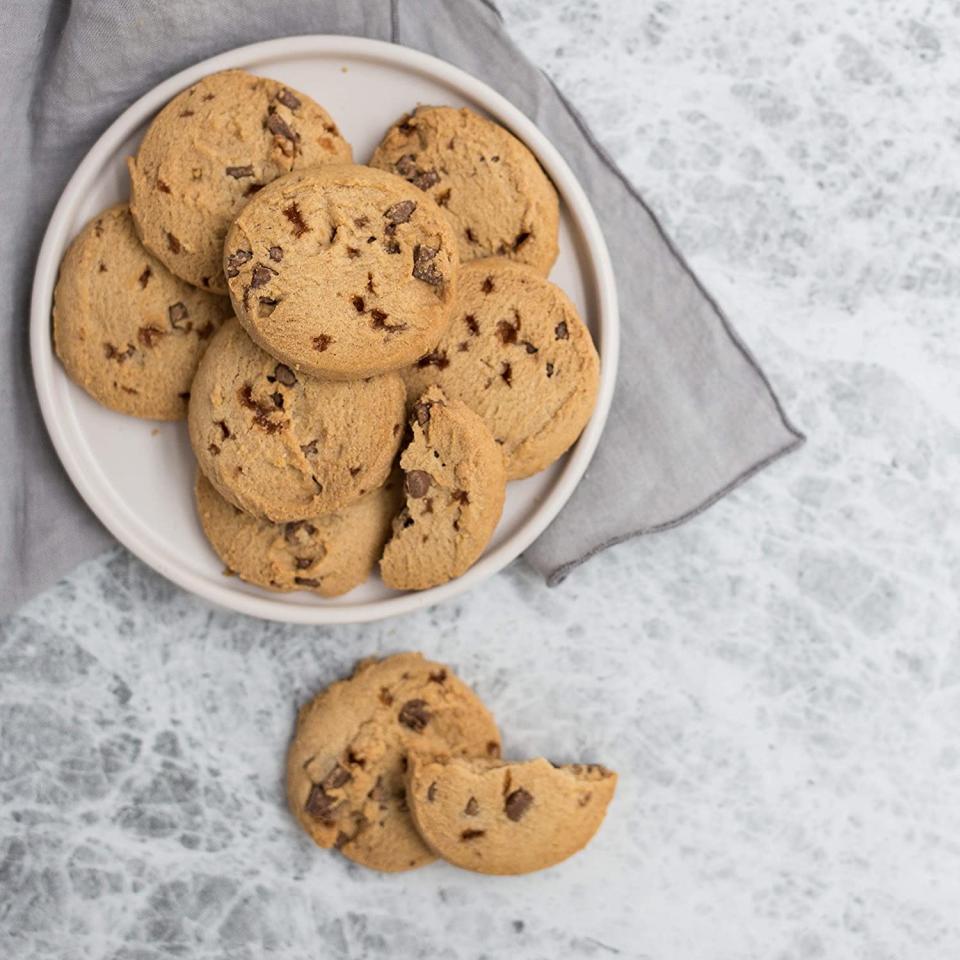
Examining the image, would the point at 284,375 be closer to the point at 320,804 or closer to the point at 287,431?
the point at 287,431

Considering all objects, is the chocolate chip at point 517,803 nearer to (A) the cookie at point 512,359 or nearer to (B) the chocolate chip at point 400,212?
(A) the cookie at point 512,359

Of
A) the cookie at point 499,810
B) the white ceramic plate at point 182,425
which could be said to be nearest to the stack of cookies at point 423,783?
the cookie at point 499,810

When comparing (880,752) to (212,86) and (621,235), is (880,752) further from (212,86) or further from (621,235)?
(212,86)

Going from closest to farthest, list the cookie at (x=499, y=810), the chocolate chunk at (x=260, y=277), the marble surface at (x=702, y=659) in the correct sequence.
Result: the chocolate chunk at (x=260, y=277) → the cookie at (x=499, y=810) → the marble surface at (x=702, y=659)

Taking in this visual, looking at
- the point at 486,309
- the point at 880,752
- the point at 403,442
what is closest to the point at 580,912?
the point at 880,752

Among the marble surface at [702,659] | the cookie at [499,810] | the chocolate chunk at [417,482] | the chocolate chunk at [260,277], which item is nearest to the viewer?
the chocolate chunk at [260,277]

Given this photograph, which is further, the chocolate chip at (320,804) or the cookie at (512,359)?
the chocolate chip at (320,804)

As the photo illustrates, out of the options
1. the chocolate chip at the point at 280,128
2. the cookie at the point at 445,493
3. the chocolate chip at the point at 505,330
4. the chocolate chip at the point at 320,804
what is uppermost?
the chocolate chip at the point at 280,128
